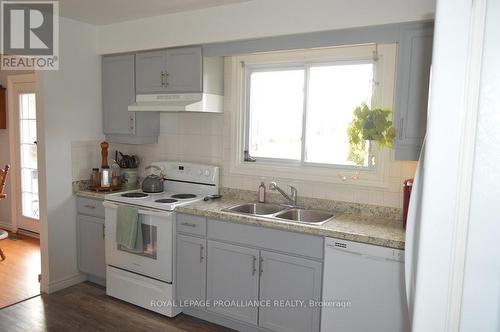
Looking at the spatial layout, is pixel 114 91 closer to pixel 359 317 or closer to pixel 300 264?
pixel 300 264

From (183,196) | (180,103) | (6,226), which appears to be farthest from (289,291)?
(6,226)

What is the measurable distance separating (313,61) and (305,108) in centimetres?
38

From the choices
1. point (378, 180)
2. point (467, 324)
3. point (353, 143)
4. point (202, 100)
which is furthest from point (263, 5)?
point (467, 324)

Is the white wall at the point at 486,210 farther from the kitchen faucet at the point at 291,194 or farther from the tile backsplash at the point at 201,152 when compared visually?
the kitchen faucet at the point at 291,194

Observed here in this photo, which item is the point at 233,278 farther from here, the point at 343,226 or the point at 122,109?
the point at 122,109

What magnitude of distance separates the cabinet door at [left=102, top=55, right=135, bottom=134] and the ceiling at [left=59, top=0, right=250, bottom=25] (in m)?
0.40

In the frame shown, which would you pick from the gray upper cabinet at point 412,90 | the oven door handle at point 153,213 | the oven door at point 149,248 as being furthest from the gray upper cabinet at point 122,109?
the gray upper cabinet at point 412,90

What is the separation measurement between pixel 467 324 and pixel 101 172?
3.54 metres

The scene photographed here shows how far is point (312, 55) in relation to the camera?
10.1 ft

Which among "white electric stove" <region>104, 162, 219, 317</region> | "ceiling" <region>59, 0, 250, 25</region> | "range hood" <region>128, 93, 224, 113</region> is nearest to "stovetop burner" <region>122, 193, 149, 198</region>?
"white electric stove" <region>104, 162, 219, 317</region>

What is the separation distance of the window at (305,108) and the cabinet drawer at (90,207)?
1.48 m

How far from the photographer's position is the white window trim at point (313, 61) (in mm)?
2777

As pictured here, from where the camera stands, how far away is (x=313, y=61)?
309cm

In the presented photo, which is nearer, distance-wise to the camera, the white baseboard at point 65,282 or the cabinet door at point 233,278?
the cabinet door at point 233,278
